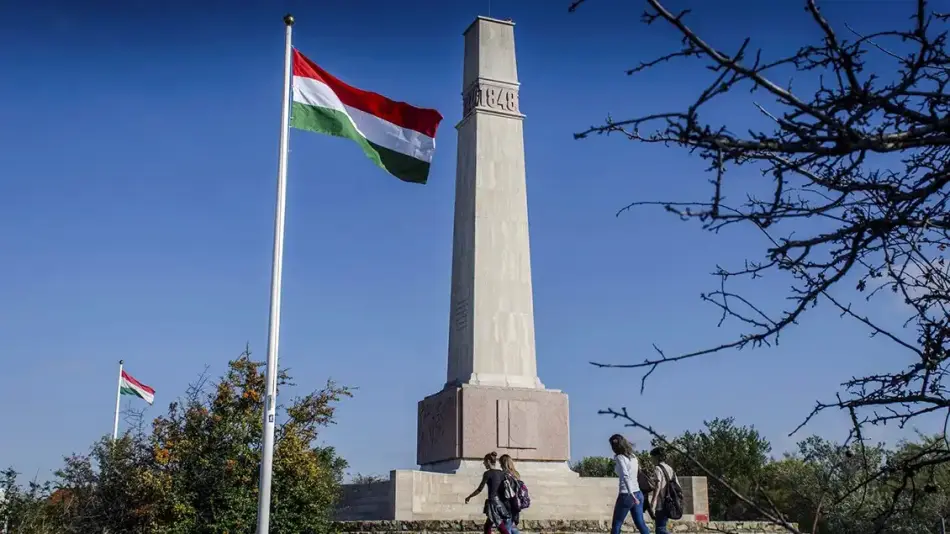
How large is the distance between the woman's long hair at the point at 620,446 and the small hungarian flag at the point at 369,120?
533cm

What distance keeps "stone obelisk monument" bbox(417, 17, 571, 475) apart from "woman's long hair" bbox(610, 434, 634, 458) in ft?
24.8

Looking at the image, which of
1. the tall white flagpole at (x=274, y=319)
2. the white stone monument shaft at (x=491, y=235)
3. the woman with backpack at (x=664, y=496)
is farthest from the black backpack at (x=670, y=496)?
the white stone monument shaft at (x=491, y=235)

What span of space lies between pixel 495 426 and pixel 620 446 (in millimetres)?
7898

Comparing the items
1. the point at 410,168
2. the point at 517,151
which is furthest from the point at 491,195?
the point at 410,168

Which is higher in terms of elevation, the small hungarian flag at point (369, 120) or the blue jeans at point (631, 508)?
the small hungarian flag at point (369, 120)

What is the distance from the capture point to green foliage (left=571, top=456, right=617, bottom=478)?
3823cm

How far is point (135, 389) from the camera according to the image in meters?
28.2

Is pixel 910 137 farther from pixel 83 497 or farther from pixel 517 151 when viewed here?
pixel 517 151

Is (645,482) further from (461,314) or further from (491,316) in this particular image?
(461,314)

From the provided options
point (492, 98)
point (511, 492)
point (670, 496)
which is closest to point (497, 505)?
point (511, 492)

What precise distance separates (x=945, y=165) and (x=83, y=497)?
1451 centimetres

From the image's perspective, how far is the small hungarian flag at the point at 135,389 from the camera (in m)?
28.2

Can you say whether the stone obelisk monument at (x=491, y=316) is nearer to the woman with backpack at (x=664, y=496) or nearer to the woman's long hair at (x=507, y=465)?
the woman's long hair at (x=507, y=465)

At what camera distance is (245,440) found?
1430 cm
